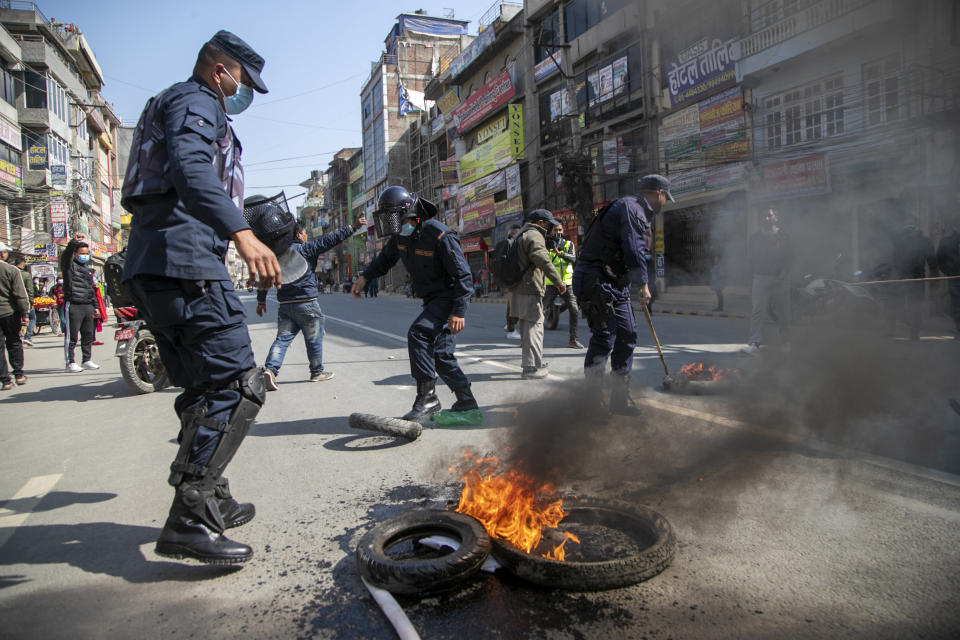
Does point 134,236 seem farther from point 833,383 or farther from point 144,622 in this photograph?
point 833,383

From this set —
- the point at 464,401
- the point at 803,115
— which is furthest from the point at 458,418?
the point at 803,115

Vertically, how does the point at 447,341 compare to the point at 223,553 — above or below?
above

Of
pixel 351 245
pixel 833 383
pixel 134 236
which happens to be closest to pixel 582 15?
pixel 833 383

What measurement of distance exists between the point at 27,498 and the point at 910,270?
717 cm

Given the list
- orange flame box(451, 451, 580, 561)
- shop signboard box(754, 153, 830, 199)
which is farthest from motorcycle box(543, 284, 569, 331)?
orange flame box(451, 451, 580, 561)

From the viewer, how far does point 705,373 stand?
536 cm

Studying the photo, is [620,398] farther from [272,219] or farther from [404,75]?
[404,75]

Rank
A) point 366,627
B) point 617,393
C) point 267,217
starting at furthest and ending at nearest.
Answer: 1. point 617,393
2. point 267,217
3. point 366,627

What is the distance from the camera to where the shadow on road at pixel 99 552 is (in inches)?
89.6

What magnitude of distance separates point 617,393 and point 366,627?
2.83m

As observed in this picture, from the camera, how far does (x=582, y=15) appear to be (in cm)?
2564

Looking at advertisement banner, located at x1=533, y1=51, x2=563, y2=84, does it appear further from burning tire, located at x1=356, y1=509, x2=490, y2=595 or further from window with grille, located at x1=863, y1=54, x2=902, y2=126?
burning tire, located at x1=356, y1=509, x2=490, y2=595

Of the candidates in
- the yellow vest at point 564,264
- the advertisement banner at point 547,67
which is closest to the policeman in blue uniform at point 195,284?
the yellow vest at point 564,264

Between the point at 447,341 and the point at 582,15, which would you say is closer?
the point at 447,341
